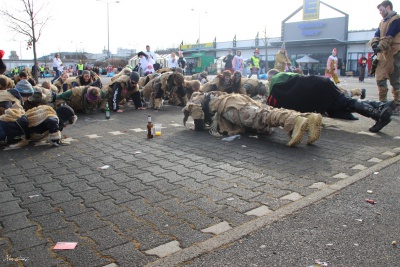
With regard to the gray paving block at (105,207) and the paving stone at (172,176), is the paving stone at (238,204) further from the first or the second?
the gray paving block at (105,207)

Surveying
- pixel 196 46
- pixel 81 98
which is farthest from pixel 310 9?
pixel 81 98

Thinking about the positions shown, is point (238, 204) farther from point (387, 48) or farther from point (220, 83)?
point (387, 48)

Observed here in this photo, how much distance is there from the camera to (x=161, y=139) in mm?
6215

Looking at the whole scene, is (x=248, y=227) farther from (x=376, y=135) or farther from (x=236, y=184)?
(x=376, y=135)

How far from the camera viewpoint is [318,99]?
6566mm

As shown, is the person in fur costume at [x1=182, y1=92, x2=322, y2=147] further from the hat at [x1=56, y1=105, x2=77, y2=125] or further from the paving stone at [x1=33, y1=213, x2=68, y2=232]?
the paving stone at [x1=33, y1=213, x2=68, y2=232]

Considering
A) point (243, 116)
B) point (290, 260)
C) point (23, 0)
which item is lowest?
point (290, 260)

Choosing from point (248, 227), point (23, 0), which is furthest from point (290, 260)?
point (23, 0)

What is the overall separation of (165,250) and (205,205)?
2.75 feet

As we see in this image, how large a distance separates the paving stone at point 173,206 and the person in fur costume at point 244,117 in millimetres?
2464

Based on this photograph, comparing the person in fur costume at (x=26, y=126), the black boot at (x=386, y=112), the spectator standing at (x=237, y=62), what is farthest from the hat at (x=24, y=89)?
the spectator standing at (x=237, y=62)

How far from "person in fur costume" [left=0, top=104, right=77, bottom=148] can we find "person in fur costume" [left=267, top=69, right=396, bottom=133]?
13.4 feet

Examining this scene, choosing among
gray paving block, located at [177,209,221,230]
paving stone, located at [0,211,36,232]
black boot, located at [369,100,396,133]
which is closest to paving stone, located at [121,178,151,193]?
gray paving block, located at [177,209,221,230]

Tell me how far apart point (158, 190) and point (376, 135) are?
4432mm
